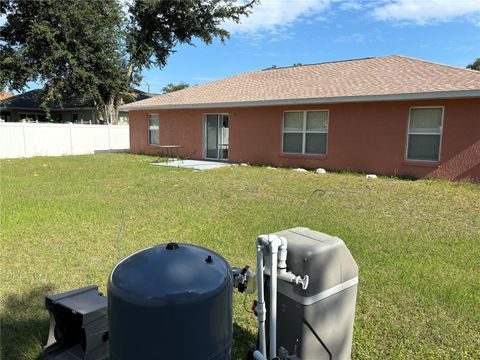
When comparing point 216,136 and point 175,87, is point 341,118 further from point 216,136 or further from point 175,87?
point 175,87

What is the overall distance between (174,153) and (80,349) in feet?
50.5

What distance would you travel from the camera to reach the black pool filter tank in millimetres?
1625

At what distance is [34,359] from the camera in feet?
8.77

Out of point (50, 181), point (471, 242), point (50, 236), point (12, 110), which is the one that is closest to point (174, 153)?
point (50, 181)

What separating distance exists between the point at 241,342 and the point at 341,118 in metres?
10.6

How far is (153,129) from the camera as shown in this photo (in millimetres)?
18828

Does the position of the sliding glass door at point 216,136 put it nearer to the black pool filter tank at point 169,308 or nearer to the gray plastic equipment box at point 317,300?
the gray plastic equipment box at point 317,300

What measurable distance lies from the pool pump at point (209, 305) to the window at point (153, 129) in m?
16.3

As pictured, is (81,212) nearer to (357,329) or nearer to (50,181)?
(50,181)

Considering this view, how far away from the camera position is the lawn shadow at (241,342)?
277cm

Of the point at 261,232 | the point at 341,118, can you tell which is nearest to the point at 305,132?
the point at 341,118

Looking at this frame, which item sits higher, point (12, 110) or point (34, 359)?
point (12, 110)

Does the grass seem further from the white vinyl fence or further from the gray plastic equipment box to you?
the white vinyl fence

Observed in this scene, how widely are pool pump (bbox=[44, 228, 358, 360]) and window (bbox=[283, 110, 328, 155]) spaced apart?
35.9ft
